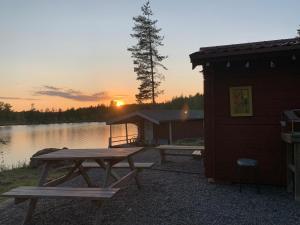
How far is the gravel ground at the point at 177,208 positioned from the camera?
4426 mm

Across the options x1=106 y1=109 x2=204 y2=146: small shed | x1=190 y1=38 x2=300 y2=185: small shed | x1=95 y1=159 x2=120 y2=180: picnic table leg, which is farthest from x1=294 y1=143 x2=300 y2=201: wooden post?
x1=106 y1=109 x2=204 y2=146: small shed

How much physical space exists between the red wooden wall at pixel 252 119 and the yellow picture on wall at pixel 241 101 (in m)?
0.09

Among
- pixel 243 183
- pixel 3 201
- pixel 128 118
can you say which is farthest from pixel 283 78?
pixel 128 118

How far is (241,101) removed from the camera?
616 cm

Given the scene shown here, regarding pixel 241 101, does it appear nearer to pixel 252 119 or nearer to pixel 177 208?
pixel 252 119

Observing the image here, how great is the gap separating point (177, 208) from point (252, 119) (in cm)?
256

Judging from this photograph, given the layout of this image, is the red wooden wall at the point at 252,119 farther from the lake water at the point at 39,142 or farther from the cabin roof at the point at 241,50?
the lake water at the point at 39,142

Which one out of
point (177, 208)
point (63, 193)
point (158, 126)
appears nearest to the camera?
point (63, 193)

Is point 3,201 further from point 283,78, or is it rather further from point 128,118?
point 128,118

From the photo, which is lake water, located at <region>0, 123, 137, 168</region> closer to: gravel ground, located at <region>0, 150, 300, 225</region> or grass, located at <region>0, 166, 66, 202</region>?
grass, located at <region>0, 166, 66, 202</region>


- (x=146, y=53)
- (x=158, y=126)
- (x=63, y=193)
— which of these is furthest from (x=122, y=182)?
(x=146, y=53)

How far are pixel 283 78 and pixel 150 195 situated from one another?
→ 3586 millimetres

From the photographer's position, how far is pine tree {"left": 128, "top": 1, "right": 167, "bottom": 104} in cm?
3177

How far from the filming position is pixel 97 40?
1627 cm
